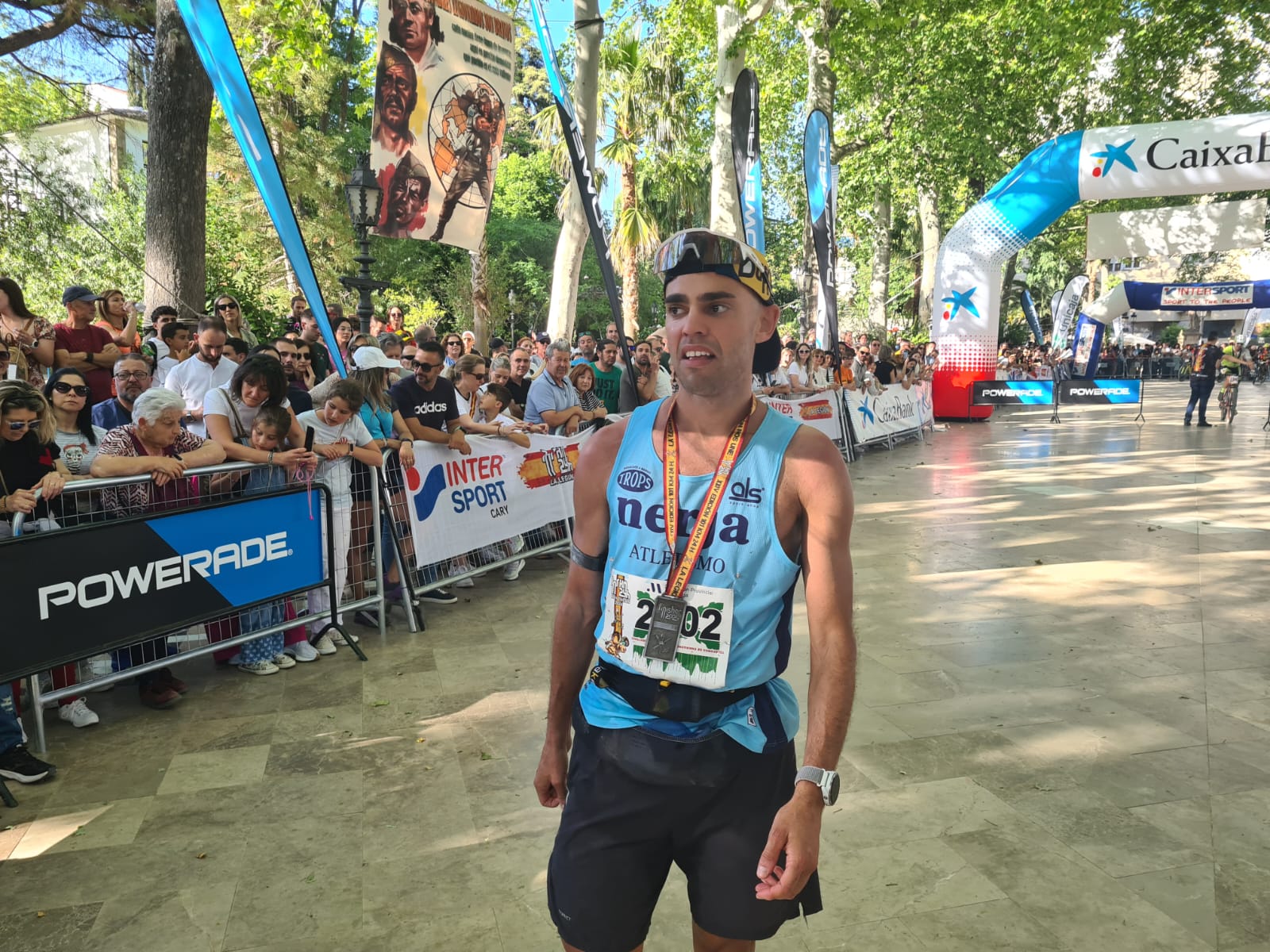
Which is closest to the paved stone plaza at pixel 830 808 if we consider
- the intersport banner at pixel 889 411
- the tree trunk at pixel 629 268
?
the intersport banner at pixel 889 411

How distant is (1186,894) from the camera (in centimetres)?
295

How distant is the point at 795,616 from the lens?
6031 mm

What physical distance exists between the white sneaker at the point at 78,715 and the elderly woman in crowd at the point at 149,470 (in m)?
0.25

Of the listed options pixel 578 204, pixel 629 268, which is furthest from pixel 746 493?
pixel 629 268

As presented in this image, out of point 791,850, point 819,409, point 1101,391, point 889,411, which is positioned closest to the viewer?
point 791,850

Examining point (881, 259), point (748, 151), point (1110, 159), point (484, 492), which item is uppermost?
point (881, 259)

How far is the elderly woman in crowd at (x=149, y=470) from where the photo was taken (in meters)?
4.48

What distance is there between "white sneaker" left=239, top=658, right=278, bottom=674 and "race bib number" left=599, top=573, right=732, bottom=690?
4050 millimetres

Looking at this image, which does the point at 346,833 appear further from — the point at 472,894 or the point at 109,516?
the point at 109,516

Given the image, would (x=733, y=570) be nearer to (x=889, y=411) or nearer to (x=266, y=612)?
(x=266, y=612)

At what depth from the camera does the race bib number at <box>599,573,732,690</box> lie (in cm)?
171

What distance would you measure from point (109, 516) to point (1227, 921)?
5.00 meters

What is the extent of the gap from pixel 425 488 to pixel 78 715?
255 cm

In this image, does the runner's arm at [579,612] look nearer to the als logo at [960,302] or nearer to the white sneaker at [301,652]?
the white sneaker at [301,652]
